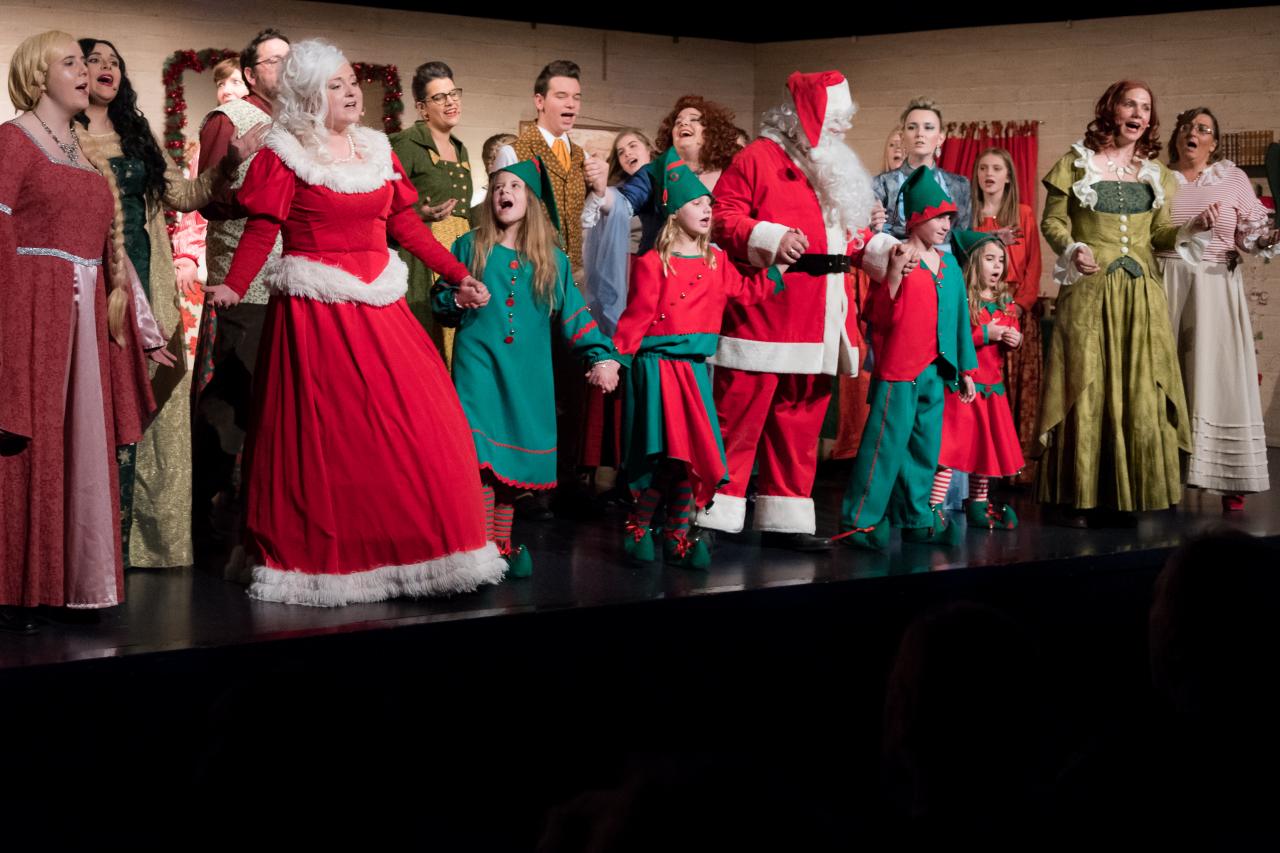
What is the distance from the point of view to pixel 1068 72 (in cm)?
902

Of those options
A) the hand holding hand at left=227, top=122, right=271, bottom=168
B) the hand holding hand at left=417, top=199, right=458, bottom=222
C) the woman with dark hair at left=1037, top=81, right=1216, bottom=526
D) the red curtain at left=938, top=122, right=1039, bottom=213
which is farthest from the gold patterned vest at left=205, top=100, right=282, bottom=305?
the red curtain at left=938, top=122, right=1039, bottom=213

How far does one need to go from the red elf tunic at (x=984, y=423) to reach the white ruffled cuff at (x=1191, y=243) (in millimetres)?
766

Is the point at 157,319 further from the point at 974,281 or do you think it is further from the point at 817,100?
the point at 974,281

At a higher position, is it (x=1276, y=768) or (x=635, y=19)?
(x=635, y=19)

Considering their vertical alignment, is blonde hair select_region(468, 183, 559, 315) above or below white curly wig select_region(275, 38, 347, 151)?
below

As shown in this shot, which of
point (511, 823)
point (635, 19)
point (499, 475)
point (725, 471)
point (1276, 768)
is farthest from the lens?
point (635, 19)

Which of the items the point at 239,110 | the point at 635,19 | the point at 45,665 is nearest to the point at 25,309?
Result: the point at 45,665

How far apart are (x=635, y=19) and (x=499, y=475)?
301cm

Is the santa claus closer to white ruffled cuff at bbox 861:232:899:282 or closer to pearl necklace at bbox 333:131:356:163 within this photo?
white ruffled cuff at bbox 861:232:899:282

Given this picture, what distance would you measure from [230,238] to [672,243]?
144 cm

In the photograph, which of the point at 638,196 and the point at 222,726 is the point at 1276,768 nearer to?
the point at 222,726

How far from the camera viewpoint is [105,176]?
374cm

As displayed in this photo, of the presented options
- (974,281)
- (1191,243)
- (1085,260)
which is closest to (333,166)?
(974,281)

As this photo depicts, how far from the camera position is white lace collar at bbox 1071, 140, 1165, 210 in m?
5.46
